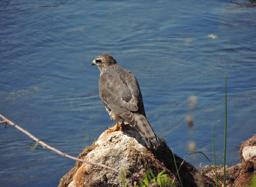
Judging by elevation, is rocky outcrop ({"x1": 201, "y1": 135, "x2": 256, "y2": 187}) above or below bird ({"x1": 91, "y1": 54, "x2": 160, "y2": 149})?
below

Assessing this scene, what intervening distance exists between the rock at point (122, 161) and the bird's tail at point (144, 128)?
3.0 inches

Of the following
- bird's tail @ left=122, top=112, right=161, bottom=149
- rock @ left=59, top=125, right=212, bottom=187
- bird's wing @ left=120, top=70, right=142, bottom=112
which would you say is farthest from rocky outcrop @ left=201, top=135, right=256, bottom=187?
bird's wing @ left=120, top=70, right=142, bottom=112

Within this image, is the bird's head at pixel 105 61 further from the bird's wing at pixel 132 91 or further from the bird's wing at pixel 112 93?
the bird's wing at pixel 132 91

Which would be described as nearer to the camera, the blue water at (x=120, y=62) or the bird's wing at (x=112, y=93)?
the bird's wing at (x=112, y=93)

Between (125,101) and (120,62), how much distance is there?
5.26 metres

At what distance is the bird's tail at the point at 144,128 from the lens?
20.4 ft

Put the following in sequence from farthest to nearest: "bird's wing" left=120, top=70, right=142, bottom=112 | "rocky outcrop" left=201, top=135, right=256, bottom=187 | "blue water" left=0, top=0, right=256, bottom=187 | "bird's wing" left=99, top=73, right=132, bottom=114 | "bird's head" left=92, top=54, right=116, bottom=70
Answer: "blue water" left=0, top=0, right=256, bottom=187, "bird's head" left=92, top=54, right=116, bottom=70, "bird's wing" left=99, top=73, right=132, bottom=114, "bird's wing" left=120, top=70, right=142, bottom=112, "rocky outcrop" left=201, top=135, right=256, bottom=187

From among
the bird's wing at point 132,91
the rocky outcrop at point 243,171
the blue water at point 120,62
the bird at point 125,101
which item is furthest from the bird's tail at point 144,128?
the blue water at point 120,62

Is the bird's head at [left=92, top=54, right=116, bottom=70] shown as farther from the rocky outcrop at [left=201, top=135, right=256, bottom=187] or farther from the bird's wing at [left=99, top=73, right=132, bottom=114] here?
the rocky outcrop at [left=201, top=135, right=256, bottom=187]

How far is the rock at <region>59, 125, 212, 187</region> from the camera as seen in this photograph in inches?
237

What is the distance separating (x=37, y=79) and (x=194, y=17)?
151 inches

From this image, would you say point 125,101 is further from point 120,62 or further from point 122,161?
point 120,62

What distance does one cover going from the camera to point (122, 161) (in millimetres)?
6078

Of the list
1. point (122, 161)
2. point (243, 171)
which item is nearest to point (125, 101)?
point (122, 161)
